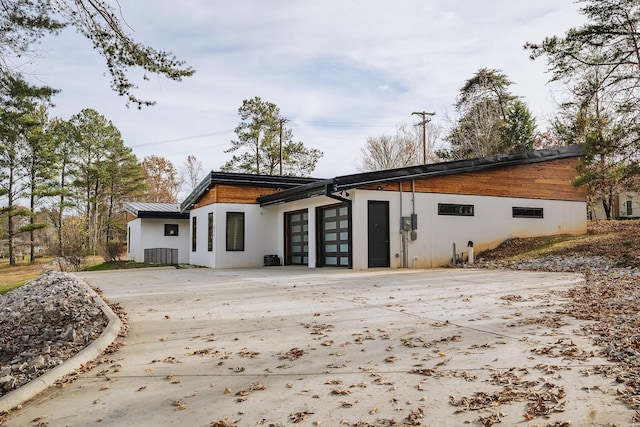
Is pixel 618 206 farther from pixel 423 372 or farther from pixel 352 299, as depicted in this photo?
pixel 423 372

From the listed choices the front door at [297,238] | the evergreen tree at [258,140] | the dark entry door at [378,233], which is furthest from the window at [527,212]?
the evergreen tree at [258,140]

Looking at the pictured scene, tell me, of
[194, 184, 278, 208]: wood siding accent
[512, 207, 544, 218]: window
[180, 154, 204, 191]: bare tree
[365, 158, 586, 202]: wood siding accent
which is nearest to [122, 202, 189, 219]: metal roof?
[194, 184, 278, 208]: wood siding accent

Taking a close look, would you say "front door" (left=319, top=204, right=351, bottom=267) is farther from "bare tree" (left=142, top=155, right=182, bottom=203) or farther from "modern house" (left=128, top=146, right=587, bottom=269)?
"bare tree" (left=142, top=155, right=182, bottom=203)

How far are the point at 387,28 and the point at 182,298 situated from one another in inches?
291

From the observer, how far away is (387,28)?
427 inches

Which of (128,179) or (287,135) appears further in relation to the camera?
(128,179)

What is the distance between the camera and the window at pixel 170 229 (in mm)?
24438

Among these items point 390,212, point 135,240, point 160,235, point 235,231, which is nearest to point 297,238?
point 235,231

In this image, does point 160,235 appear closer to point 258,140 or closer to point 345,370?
point 258,140

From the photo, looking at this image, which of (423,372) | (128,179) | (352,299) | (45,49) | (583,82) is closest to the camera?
(423,372)

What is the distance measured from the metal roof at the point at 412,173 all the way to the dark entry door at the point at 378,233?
0.83 metres

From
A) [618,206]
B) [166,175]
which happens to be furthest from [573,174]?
[166,175]

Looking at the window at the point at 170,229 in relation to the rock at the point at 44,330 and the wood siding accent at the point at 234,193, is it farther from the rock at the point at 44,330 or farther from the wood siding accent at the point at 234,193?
the rock at the point at 44,330

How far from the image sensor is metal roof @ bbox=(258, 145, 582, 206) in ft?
45.3
